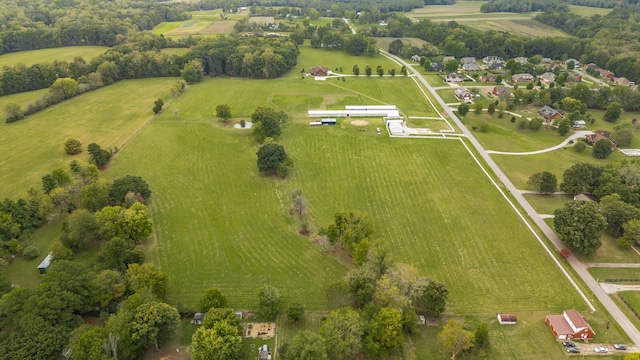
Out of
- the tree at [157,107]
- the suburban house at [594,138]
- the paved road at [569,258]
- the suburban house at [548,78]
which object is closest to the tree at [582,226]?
the paved road at [569,258]

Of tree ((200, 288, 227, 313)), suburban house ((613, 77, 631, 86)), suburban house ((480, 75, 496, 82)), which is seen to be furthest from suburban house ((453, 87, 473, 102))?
tree ((200, 288, 227, 313))

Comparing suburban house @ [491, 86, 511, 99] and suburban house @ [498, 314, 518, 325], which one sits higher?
suburban house @ [491, 86, 511, 99]

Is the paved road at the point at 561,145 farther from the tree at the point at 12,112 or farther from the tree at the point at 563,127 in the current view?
the tree at the point at 12,112

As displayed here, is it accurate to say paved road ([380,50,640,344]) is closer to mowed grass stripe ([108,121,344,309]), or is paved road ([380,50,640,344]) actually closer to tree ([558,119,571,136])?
tree ([558,119,571,136])

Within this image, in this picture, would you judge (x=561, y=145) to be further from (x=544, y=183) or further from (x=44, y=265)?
(x=44, y=265)

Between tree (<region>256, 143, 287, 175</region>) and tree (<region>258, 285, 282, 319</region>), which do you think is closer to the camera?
tree (<region>258, 285, 282, 319</region>)

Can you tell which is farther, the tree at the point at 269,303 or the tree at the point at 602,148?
the tree at the point at 602,148
